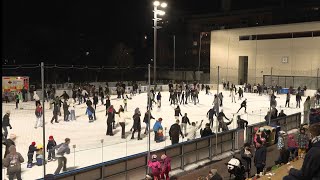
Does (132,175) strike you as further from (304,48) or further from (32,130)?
(304,48)

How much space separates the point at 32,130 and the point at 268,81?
118 ft

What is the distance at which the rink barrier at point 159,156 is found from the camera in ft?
30.8

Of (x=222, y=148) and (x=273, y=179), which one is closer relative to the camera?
(x=273, y=179)

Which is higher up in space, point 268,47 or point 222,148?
point 268,47

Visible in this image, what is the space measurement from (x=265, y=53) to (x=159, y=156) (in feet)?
139

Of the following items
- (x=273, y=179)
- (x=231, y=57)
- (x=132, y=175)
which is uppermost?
(x=231, y=57)

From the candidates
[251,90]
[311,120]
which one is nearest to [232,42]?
[251,90]

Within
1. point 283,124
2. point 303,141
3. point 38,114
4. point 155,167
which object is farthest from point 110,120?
point 303,141

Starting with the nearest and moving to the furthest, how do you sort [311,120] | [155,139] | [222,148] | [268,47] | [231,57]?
[222,148]
[155,139]
[311,120]
[268,47]
[231,57]

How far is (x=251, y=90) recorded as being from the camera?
142 ft

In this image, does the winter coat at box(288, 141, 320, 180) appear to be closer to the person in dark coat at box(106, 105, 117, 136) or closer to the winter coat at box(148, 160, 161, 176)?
the winter coat at box(148, 160, 161, 176)

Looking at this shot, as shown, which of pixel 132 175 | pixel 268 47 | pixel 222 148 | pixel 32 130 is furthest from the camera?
pixel 268 47

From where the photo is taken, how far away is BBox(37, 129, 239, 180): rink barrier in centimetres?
939

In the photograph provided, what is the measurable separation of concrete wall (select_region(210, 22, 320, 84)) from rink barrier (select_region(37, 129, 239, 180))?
34209 mm
